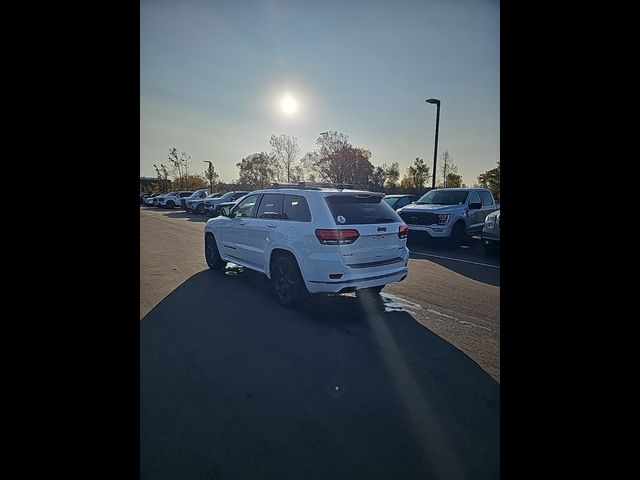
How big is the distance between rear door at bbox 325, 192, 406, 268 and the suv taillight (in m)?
0.04

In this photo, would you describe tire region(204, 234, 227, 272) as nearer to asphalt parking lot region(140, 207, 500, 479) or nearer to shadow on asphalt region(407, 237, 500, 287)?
asphalt parking lot region(140, 207, 500, 479)

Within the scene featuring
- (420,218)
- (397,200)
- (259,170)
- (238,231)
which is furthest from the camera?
(259,170)

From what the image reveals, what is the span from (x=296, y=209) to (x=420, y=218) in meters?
6.85

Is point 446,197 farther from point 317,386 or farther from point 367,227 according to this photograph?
point 317,386

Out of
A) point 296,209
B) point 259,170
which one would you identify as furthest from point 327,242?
point 259,170

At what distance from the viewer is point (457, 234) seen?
10477 mm

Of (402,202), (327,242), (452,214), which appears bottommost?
(327,242)

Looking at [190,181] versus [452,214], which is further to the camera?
[452,214]

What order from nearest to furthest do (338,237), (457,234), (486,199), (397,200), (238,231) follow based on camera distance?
(338,237)
(238,231)
(457,234)
(486,199)
(397,200)

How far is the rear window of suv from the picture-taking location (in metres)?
4.51

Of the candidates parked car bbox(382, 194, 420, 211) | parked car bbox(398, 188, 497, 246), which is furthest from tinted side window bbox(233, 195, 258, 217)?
parked car bbox(382, 194, 420, 211)

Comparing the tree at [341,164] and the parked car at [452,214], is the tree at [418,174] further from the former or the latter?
the parked car at [452,214]
